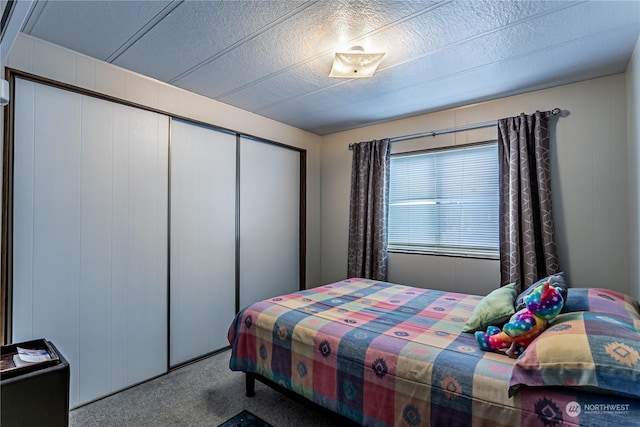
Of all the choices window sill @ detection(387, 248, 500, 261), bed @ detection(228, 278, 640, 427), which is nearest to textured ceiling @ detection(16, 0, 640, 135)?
window sill @ detection(387, 248, 500, 261)

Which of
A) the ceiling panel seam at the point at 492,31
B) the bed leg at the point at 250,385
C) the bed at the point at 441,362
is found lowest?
the bed leg at the point at 250,385

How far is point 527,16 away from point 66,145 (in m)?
3.10

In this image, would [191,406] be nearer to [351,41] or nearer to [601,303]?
[601,303]

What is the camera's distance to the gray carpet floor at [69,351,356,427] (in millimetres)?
2072

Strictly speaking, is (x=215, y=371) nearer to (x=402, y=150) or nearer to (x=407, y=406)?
(x=407, y=406)

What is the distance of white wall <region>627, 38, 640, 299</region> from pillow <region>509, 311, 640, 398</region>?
3.85 feet

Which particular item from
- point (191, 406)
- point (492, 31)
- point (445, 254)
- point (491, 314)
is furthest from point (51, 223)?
point (445, 254)

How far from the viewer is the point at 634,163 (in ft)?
7.28

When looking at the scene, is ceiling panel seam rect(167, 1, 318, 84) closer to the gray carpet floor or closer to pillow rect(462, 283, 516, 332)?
pillow rect(462, 283, 516, 332)

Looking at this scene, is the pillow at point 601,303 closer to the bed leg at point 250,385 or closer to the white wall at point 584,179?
the white wall at point 584,179

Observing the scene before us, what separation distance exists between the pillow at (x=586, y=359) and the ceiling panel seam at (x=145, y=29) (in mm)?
2444

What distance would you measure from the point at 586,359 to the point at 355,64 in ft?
6.82

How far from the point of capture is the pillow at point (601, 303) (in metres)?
1.65

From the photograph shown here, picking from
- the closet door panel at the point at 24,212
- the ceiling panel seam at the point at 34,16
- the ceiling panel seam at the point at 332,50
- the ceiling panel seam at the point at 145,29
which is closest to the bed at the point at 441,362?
the closet door panel at the point at 24,212
